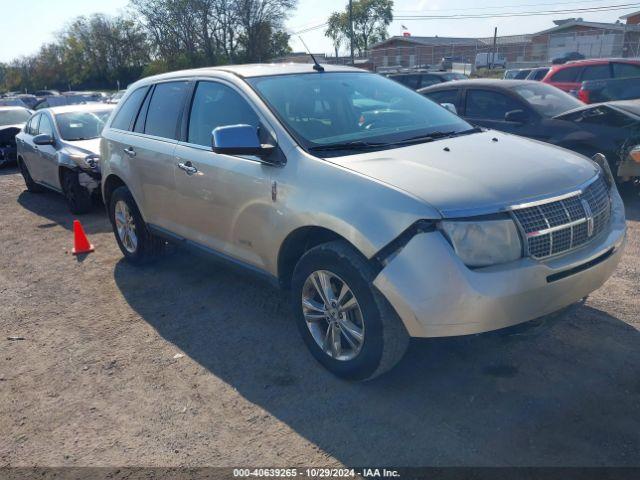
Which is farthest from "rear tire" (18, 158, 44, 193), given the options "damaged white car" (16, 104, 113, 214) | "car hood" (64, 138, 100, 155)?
"car hood" (64, 138, 100, 155)

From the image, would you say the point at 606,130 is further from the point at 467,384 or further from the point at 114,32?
the point at 114,32

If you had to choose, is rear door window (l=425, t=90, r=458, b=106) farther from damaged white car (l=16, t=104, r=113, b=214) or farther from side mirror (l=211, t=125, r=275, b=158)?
side mirror (l=211, t=125, r=275, b=158)

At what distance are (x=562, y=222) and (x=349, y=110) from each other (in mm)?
1806

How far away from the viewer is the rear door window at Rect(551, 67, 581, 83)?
1464 cm

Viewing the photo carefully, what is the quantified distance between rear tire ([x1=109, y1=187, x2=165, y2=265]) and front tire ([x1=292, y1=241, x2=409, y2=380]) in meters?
2.54

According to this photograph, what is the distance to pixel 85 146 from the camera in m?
8.49

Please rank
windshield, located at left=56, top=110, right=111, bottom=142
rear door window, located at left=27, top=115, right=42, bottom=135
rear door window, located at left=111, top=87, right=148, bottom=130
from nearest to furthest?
rear door window, located at left=111, top=87, right=148, bottom=130 < windshield, located at left=56, top=110, right=111, bottom=142 < rear door window, located at left=27, top=115, right=42, bottom=135

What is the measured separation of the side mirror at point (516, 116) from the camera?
7576mm

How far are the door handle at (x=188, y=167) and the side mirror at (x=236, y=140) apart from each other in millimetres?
814

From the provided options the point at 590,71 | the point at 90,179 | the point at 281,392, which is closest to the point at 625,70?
the point at 590,71

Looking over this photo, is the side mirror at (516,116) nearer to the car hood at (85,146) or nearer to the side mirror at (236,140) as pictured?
the side mirror at (236,140)

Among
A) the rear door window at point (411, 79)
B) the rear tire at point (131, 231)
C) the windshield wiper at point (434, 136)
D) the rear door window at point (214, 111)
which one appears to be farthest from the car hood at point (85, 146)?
the rear door window at point (411, 79)

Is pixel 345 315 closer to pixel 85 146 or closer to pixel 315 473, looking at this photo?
pixel 315 473

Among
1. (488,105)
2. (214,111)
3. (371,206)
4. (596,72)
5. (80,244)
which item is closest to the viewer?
(371,206)
